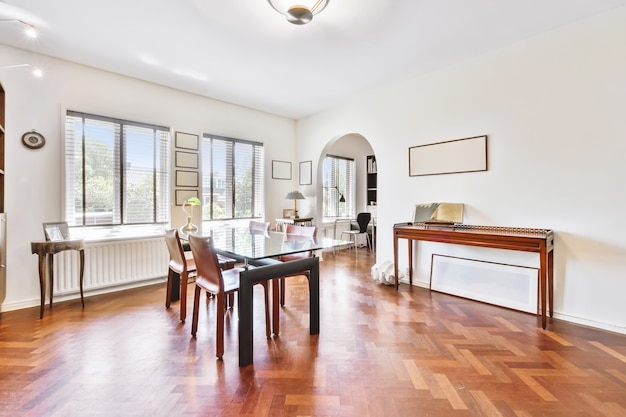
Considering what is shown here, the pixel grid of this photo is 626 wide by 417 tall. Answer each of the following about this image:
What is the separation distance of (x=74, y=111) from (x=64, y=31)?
96 centimetres

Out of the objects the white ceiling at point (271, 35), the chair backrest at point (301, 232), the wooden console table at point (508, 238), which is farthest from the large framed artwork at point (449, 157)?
the chair backrest at point (301, 232)

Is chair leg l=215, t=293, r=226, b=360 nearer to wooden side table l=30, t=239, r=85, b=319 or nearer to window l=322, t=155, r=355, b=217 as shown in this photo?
wooden side table l=30, t=239, r=85, b=319

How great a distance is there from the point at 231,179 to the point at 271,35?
8.57 ft

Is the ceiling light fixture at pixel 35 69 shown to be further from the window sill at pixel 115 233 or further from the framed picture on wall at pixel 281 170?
the framed picture on wall at pixel 281 170

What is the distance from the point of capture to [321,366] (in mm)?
2006

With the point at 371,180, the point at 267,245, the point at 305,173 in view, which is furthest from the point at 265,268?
the point at 371,180

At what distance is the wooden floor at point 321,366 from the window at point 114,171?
4.04 ft

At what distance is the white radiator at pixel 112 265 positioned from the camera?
3.33m

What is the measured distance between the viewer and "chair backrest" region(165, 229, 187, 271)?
2.71m

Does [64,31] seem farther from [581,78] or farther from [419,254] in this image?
[581,78]

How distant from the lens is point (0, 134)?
2.93 m

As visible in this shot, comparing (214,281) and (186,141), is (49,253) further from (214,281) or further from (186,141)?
(186,141)

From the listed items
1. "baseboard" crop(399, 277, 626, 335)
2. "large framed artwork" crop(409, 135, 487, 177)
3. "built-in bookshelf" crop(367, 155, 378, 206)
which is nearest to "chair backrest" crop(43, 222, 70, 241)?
"large framed artwork" crop(409, 135, 487, 177)

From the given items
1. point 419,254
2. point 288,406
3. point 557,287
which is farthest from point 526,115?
point 288,406
